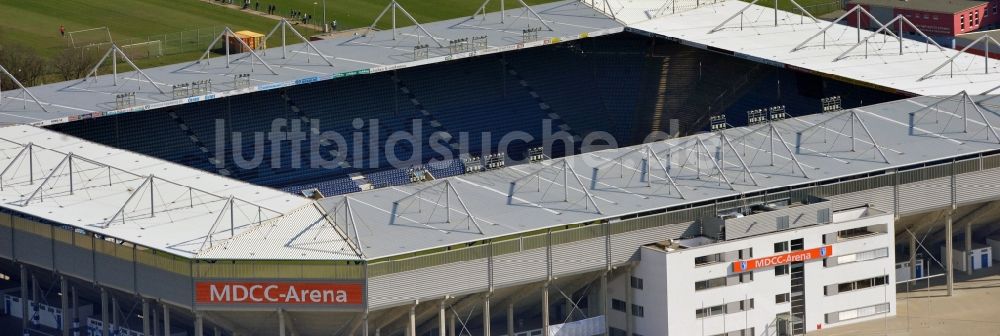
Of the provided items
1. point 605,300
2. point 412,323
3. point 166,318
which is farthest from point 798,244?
point 166,318

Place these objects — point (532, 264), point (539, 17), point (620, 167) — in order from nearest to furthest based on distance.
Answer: point (532, 264), point (620, 167), point (539, 17)

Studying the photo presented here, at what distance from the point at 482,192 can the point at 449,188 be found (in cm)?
267

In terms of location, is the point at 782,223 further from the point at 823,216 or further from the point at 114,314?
the point at 114,314

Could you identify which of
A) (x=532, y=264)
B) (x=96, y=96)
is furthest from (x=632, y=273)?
(x=96, y=96)

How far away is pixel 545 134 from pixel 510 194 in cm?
3852

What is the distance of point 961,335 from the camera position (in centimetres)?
13988

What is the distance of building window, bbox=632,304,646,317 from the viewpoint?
13725cm

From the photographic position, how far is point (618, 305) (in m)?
138

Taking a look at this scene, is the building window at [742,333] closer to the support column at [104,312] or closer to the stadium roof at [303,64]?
the support column at [104,312]

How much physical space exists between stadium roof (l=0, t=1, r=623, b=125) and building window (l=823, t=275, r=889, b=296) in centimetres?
3642

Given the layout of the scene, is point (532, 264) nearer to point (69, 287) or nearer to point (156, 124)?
point (69, 287)

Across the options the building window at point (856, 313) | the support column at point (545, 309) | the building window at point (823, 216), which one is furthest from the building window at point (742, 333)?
the support column at point (545, 309)

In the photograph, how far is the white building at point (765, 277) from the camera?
135625 mm

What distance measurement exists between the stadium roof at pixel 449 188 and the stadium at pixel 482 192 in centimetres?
20
